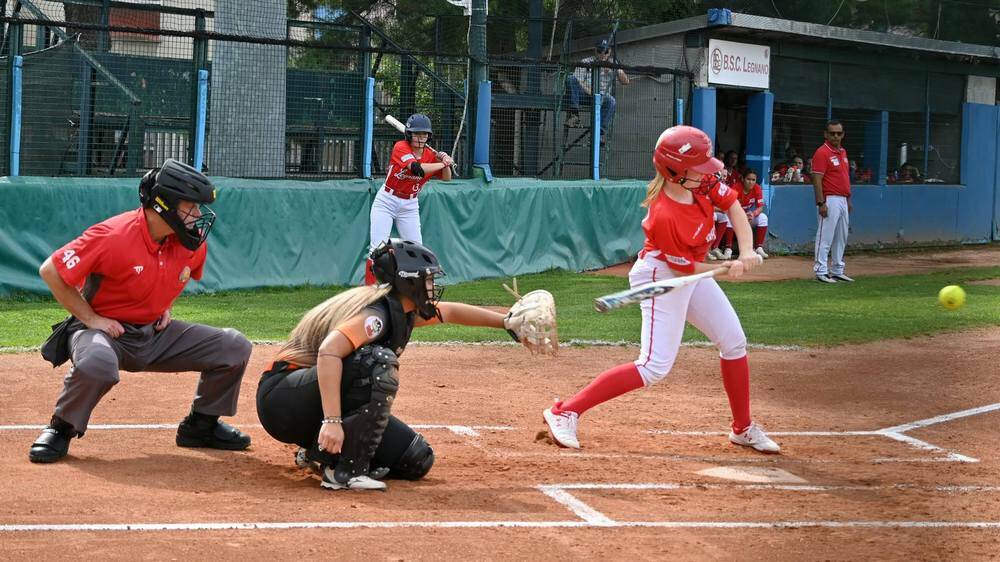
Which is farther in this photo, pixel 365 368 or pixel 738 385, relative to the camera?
pixel 738 385

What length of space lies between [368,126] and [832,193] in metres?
6.44

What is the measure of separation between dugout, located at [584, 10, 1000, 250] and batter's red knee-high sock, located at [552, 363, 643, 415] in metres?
14.4

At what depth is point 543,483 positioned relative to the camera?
5570 mm

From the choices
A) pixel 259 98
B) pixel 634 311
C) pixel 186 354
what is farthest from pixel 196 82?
pixel 186 354

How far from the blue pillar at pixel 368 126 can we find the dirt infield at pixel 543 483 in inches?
264

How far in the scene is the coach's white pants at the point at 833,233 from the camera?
52.3ft

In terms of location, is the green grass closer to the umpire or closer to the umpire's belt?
the umpire's belt

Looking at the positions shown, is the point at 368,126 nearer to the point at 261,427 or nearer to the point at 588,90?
the point at 588,90

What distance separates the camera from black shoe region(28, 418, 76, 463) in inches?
225

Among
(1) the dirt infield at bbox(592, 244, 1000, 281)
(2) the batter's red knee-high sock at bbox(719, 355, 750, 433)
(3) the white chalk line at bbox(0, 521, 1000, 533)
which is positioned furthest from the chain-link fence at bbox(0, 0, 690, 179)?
(3) the white chalk line at bbox(0, 521, 1000, 533)

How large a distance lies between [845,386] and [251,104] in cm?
873

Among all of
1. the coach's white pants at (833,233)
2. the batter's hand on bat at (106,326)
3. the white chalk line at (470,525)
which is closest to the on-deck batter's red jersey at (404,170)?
the coach's white pants at (833,233)

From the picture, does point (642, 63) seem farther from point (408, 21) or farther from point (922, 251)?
point (922, 251)

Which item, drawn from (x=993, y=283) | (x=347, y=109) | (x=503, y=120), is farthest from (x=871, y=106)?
(x=347, y=109)
